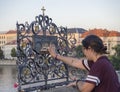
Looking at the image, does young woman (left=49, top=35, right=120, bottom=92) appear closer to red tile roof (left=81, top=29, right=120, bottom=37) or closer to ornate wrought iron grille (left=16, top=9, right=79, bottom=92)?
ornate wrought iron grille (left=16, top=9, right=79, bottom=92)

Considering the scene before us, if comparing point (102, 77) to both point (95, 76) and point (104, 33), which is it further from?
point (104, 33)

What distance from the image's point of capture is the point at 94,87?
228cm

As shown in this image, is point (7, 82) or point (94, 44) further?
point (7, 82)

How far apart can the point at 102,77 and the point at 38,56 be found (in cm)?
266

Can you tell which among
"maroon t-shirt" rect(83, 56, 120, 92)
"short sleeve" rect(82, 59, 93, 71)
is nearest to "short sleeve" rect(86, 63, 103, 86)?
"maroon t-shirt" rect(83, 56, 120, 92)

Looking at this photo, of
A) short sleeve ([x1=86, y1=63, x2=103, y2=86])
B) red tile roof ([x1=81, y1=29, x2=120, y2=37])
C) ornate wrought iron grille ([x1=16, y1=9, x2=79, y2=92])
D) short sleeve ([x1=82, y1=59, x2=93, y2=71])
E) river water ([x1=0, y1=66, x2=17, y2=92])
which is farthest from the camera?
red tile roof ([x1=81, y1=29, x2=120, y2=37])

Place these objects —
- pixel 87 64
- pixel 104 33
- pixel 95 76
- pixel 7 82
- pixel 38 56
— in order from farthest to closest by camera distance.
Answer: pixel 104 33 < pixel 7 82 < pixel 38 56 < pixel 87 64 < pixel 95 76

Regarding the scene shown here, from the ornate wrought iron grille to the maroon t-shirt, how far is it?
206 centimetres

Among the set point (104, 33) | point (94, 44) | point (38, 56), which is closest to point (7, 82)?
point (38, 56)

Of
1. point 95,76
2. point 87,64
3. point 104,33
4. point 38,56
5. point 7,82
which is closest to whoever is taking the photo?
point 95,76

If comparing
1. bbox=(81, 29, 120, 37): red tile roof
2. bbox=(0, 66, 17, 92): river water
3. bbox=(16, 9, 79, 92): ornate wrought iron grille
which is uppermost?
bbox=(16, 9, 79, 92): ornate wrought iron grille

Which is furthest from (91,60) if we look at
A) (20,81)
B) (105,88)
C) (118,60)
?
(118,60)

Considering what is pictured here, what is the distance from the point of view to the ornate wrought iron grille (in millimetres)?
4715

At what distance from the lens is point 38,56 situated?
4.90 metres
